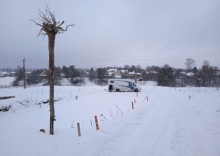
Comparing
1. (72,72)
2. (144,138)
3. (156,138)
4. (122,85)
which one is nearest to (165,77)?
(122,85)

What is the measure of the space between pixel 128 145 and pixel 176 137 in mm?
2469

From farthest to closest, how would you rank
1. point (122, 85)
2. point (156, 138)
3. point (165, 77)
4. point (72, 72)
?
point (72, 72), point (165, 77), point (122, 85), point (156, 138)

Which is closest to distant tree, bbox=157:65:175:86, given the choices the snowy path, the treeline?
the treeline

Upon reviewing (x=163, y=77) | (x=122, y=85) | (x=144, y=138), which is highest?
(x=163, y=77)

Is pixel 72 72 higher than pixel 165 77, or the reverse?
pixel 72 72

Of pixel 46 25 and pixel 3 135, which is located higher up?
pixel 46 25

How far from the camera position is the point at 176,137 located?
922 centimetres

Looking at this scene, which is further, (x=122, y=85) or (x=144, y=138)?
(x=122, y=85)

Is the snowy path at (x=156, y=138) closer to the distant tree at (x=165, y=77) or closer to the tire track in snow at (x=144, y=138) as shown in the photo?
the tire track in snow at (x=144, y=138)

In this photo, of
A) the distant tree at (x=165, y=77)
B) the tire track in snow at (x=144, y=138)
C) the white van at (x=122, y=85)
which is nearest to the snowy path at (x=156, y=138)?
the tire track in snow at (x=144, y=138)

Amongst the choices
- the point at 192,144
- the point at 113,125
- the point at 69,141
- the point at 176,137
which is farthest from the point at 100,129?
the point at 192,144

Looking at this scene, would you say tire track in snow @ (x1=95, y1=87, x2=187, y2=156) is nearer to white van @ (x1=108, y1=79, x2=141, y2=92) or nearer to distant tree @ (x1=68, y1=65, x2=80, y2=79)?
white van @ (x1=108, y1=79, x2=141, y2=92)

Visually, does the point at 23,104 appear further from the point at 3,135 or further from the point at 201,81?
the point at 201,81

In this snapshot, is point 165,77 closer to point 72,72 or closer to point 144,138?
point 72,72
